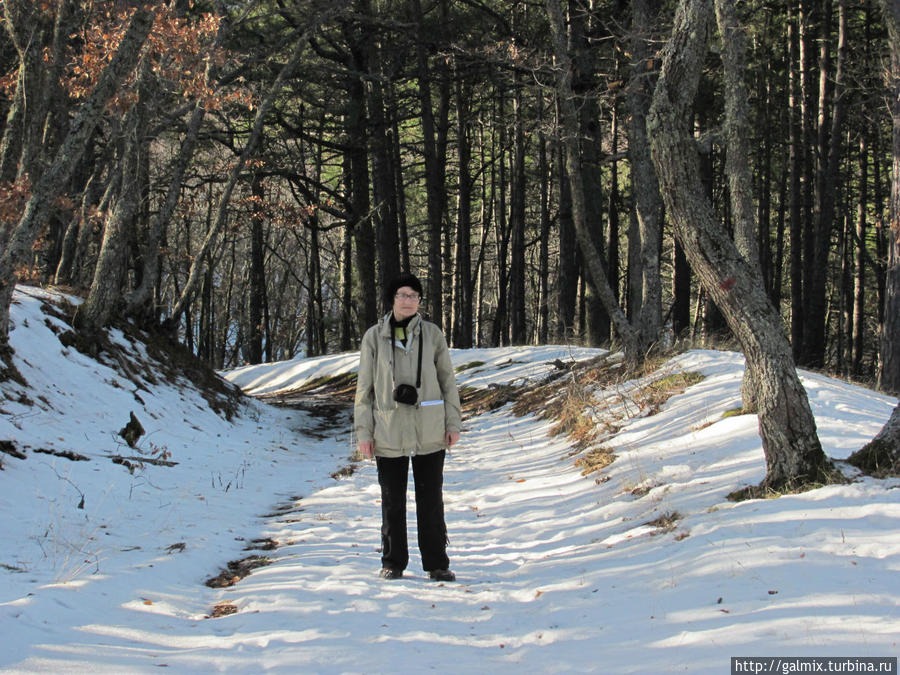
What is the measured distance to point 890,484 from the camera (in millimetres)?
4250

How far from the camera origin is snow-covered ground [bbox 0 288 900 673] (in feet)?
10.2

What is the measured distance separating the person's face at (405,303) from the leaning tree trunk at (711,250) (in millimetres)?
1993

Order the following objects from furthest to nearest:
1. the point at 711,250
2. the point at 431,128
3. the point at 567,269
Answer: the point at 431,128 → the point at 567,269 → the point at 711,250

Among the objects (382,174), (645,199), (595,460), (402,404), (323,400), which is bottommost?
(595,460)

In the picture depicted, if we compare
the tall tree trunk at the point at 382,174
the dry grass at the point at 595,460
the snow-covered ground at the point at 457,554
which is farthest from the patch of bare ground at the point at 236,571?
the tall tree trunk at the point at 382,174

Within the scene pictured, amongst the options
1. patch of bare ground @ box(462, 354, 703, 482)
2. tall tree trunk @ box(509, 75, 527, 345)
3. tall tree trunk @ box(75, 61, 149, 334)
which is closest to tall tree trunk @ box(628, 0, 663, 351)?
patch of bare ground @ box(462, 354, 703, 482)

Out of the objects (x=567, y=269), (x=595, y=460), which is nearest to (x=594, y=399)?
(x=595, y=460)

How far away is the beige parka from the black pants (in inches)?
3.8

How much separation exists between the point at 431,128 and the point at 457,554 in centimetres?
1536

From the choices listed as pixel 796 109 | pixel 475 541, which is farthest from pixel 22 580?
pixel 796 109

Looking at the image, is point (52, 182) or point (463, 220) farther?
point (463, 220)

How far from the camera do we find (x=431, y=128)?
18656mm

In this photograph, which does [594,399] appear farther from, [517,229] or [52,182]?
[517,229]

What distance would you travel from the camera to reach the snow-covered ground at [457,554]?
3.10 m
